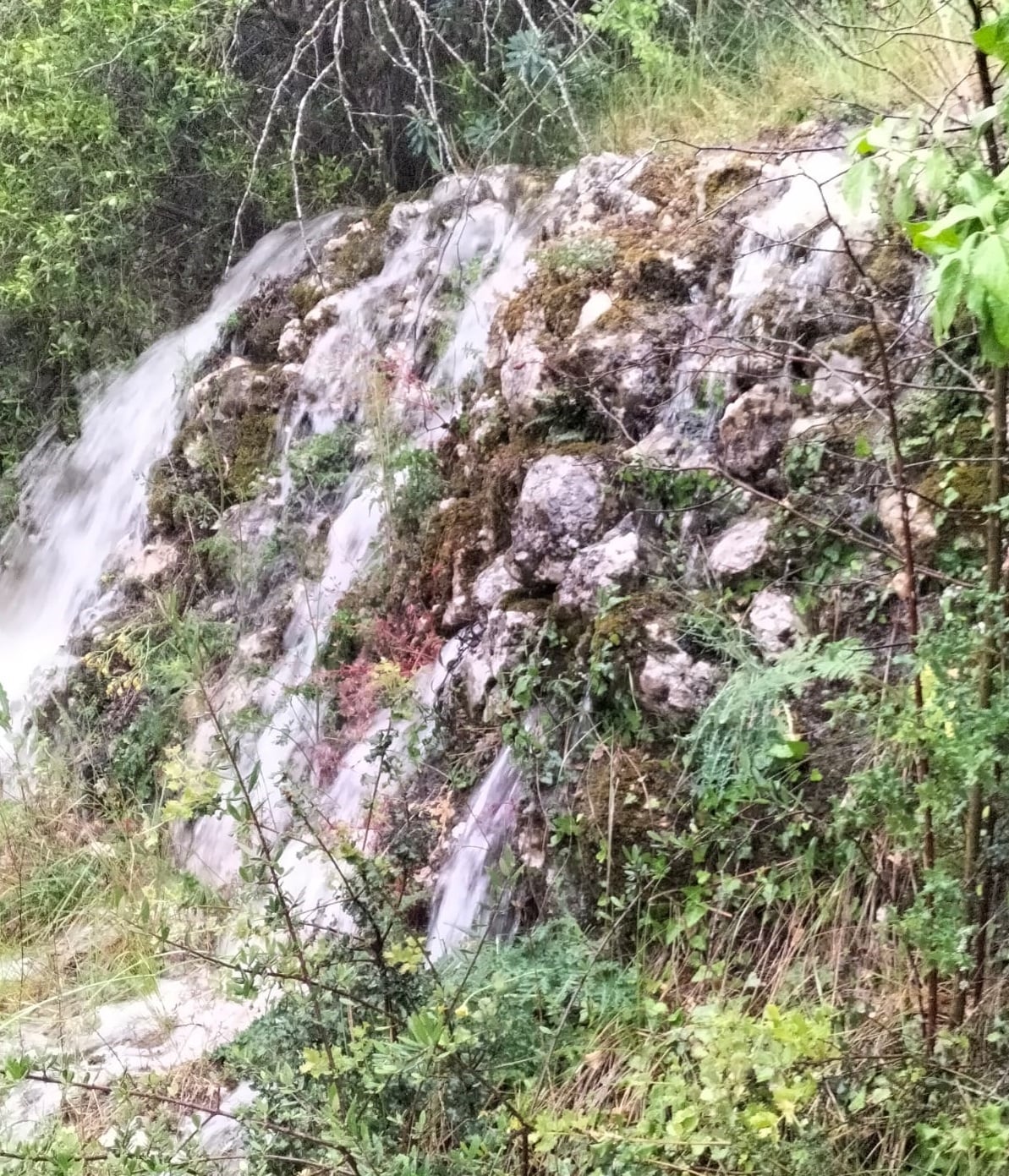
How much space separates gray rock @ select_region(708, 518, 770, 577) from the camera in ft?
7.66

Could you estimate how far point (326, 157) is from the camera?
5262mm

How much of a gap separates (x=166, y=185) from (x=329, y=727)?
12.6ft

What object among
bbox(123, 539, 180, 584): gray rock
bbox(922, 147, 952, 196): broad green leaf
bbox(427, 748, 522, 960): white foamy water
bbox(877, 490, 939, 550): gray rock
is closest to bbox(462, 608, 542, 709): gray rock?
bbox(427, 748, 522, 960): white foamy water

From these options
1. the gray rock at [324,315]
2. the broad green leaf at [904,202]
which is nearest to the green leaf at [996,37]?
the broad green leaf at [904,202]

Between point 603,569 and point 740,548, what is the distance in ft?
1.19

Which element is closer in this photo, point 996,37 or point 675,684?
point 996,37

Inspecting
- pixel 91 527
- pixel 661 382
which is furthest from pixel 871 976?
pixel 91 527

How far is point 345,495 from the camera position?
4.09 meters

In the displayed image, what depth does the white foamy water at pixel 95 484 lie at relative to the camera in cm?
502

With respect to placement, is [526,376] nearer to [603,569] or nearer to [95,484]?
[603,569]

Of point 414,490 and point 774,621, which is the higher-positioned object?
point 414,490

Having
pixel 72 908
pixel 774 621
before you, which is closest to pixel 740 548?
pixel 774 621

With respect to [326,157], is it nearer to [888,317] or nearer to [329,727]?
[329,727]

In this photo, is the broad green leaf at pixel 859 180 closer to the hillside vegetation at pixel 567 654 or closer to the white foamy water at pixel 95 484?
the hillside vegetation at pixel 567 654
